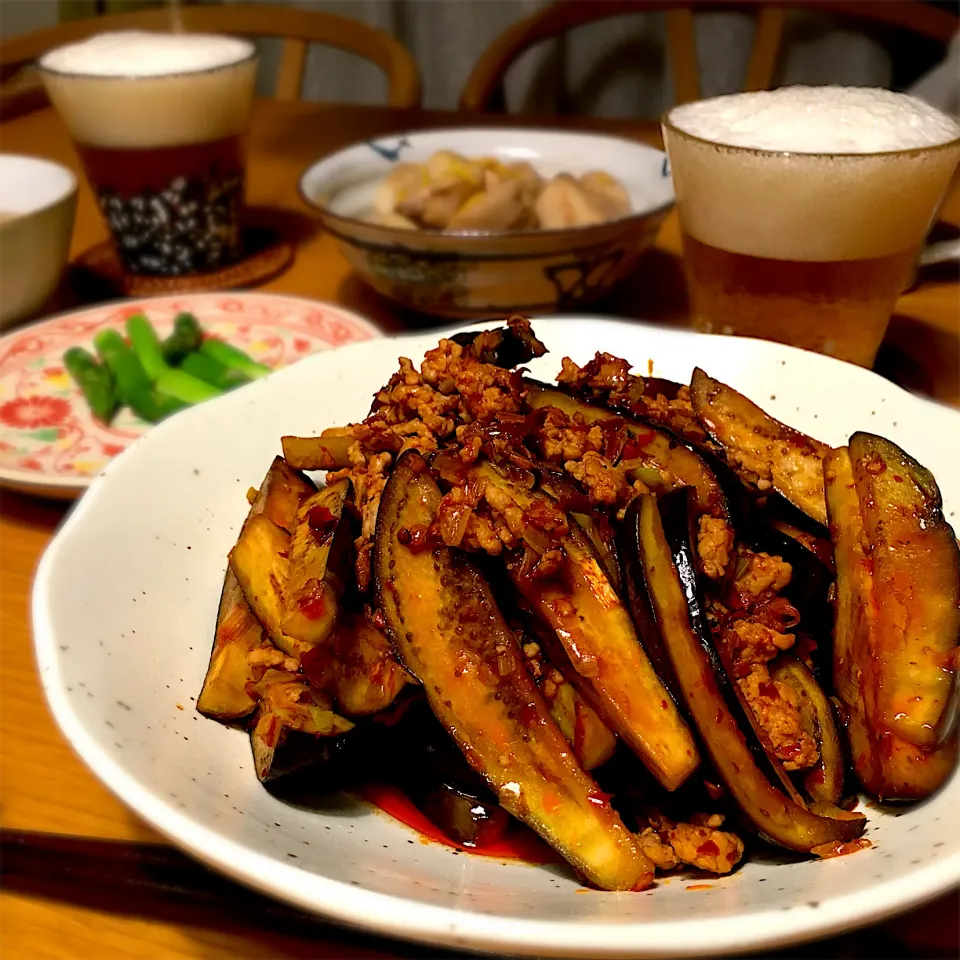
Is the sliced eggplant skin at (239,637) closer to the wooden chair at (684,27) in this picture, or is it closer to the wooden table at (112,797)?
the wooden table at (112,797)

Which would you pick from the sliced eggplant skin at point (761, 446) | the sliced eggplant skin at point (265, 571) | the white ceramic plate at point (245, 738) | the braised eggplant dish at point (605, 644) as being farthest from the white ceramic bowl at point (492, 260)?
the sliced eggplant skin at point (265, 571)

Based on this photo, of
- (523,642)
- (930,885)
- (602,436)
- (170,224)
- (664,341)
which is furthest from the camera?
(170,224)

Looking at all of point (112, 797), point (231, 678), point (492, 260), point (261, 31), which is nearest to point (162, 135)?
point (492, 260)

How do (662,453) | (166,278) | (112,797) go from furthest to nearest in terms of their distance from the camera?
(166,278), (662,453), (112,797)

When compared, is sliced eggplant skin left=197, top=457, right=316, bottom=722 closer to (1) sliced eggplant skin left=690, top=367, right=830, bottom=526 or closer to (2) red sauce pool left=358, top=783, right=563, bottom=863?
(2) red sauce pool left=358, top=783, right=563, bottom=863

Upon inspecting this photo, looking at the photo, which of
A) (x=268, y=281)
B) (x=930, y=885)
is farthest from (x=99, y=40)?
(x=930, y=885)

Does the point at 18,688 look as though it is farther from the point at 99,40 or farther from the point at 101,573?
the point at 99,40

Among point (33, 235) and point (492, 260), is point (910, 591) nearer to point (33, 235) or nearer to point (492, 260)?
point (492, 260)
